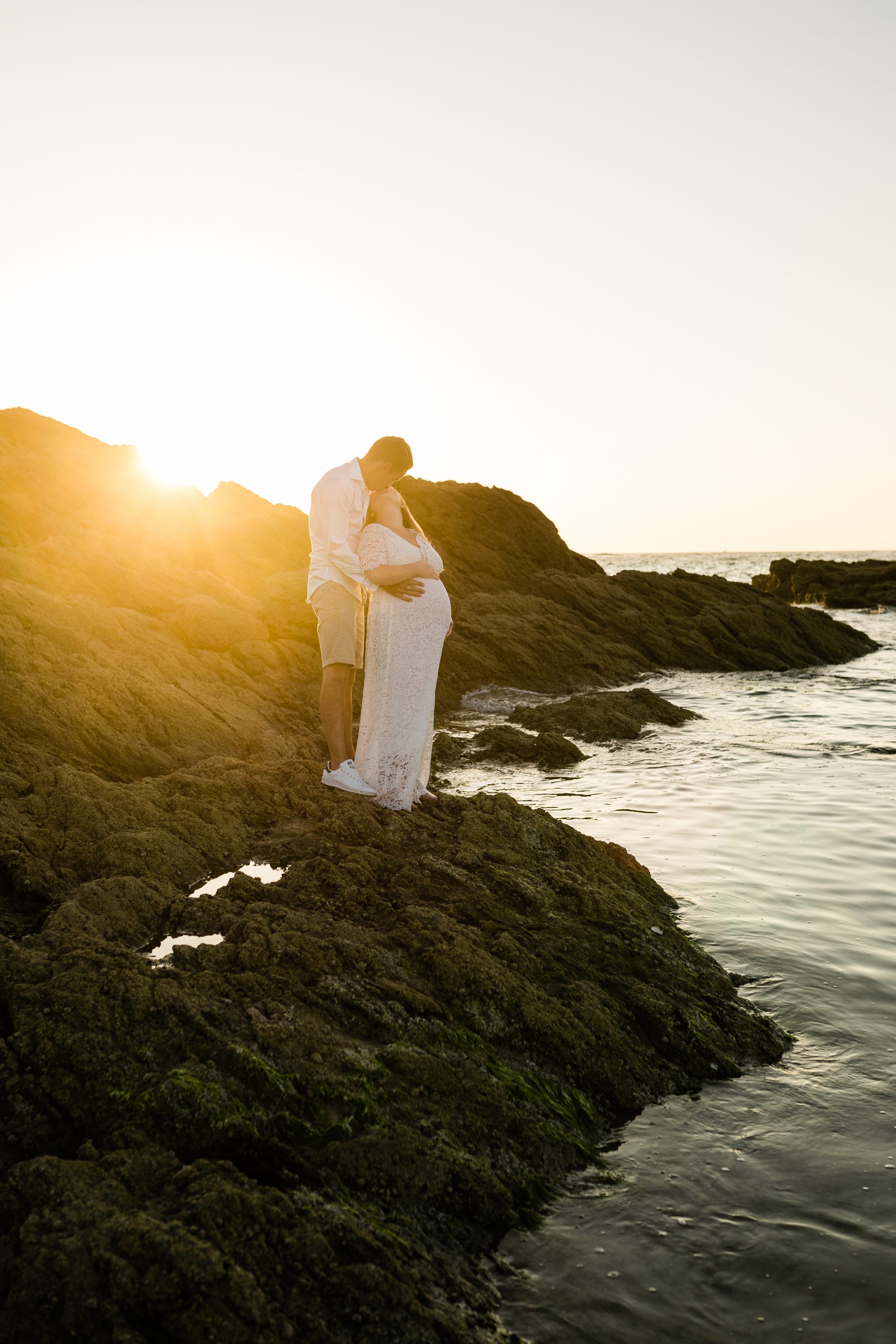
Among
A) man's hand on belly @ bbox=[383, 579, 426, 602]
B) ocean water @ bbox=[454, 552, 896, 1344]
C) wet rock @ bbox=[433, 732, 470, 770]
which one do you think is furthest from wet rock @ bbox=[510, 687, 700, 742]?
man's hand on belly @ bbox=[383, 579, 426, 602]

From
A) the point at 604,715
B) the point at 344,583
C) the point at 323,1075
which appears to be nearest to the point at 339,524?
the point at 344,583

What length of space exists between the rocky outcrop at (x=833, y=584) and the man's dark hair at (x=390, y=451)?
153 feet

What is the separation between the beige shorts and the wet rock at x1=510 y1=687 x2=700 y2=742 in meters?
7.77

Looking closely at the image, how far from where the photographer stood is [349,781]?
6.14 metres

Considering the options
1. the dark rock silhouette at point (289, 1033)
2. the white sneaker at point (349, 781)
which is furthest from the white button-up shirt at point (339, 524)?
the dark rock silhouette at point (289, 1033)

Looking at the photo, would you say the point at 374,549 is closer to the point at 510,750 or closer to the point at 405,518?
the point at 405,518

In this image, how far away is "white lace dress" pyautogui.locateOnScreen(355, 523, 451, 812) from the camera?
19.7 feet

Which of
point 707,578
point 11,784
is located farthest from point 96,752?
point 707,578

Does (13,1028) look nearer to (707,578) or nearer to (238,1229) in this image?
(238,1229)

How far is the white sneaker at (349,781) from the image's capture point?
609 cm

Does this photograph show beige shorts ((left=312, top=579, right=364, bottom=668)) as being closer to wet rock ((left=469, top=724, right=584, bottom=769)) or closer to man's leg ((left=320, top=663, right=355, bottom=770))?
man's leg ((left=320, top=663, right=355, bottom=770))

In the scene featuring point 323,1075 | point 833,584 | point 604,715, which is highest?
point 833,584

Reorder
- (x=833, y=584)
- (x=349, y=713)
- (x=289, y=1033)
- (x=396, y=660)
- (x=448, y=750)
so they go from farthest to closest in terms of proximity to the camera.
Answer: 1. (x=833, y=584)
2. (x=448, y=750)
3. (x=349, y=713)
4. (x=396, y=660)
5. (x=289, y=1033)

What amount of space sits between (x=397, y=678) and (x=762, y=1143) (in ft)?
11.3
